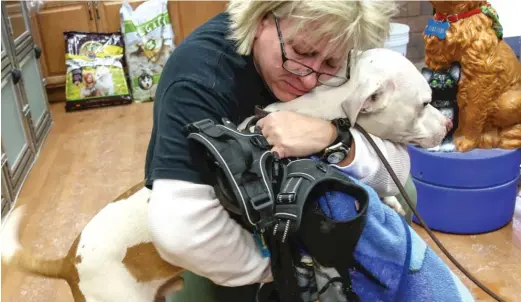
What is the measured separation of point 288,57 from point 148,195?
396 mm

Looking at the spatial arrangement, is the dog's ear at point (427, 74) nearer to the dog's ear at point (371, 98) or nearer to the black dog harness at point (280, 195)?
the dog's ear at point (371, 98)

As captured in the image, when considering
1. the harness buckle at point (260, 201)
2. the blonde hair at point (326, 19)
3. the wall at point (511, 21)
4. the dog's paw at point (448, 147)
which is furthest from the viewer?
the wall at point (511, 21)

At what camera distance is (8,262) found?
112cm

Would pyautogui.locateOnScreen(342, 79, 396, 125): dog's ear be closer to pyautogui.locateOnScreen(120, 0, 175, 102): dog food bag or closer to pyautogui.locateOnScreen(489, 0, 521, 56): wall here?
pyautogui.locateOnScreen(489, 0, 521, 56): wall

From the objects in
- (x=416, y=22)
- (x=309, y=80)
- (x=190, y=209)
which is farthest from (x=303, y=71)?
(x=416, y=22)

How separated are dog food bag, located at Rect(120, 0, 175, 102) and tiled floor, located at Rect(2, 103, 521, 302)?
0.17 metres

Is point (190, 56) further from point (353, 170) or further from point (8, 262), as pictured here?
point (8, 262)

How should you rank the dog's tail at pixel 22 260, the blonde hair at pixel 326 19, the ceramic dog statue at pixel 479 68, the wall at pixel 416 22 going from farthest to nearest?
the wall at pixel 416 22 < the ceramic dog statue at pixel 479 68 < the dog's tail at pixel 22 260 < the blonde hair at pixel 326 19

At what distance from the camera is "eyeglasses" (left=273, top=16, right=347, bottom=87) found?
0.99 meters

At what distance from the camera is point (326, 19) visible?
945mm

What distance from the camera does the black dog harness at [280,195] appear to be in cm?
81

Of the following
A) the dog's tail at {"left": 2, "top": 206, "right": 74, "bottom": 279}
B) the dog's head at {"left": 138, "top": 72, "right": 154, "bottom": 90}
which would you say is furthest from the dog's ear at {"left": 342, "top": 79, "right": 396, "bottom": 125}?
the dog's head at {"left": 138, "top": 72, "right": 154, "bottom": 90}

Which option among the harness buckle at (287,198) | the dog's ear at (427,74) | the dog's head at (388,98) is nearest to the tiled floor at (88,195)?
the dog's ear at (427,74)

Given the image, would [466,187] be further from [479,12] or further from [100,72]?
[100,72]
